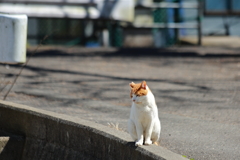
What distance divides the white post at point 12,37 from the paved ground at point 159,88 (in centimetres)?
132

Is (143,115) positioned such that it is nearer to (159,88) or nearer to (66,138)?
(66,138)

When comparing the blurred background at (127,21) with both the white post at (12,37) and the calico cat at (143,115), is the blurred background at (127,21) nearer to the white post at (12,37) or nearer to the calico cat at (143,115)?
the white post at (12,37)

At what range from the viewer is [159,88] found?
28.6 feet

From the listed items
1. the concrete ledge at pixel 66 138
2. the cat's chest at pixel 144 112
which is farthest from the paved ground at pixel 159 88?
the cat's chest at pixel 144 112

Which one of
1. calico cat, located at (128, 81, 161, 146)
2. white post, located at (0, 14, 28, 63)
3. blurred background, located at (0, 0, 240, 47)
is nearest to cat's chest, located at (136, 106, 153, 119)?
calico cat, located at (128, 81, 161, 146)

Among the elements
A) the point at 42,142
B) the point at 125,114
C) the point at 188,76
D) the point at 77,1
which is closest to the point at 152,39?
the point at 77,1

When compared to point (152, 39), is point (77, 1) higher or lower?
higher

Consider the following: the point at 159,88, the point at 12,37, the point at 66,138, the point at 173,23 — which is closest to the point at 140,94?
the point at 66,138

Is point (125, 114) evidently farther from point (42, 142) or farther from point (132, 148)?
point (132, 148)

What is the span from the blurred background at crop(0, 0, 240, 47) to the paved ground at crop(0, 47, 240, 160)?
43.3 inches

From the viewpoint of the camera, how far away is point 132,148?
4312 mm

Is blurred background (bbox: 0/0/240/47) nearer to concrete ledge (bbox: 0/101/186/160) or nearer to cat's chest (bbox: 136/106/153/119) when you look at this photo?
concrete ledge (bbox: 0/101/186/160)

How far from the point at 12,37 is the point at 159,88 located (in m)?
3.81

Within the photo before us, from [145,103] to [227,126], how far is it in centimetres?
218
